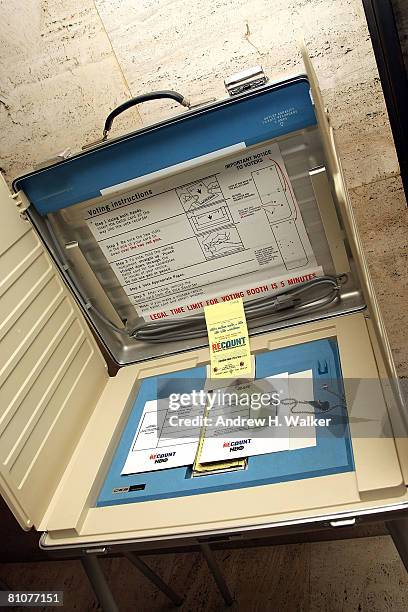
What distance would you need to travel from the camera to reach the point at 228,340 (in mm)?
1183

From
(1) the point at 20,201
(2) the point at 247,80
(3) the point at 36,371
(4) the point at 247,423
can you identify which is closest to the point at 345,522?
(4) the point at 247,423

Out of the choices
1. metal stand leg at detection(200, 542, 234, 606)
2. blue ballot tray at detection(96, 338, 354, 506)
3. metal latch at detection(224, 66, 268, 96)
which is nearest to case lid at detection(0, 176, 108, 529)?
blue ballot tray at detection(96, 338, 354, 506)

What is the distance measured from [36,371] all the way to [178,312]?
14.0 inches

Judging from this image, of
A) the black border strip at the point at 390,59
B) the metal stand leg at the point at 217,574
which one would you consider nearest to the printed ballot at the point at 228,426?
the black border strip at the point at 390,59

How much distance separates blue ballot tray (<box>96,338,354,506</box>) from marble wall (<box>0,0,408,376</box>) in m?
0.41

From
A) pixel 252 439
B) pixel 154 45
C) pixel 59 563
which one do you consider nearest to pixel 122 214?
pixel 154 45

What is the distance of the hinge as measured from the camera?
1.11 m

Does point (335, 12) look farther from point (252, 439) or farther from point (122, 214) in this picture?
point (252, 439)

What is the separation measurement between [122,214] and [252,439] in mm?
548

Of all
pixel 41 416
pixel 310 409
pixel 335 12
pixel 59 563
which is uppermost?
pixel 335 12

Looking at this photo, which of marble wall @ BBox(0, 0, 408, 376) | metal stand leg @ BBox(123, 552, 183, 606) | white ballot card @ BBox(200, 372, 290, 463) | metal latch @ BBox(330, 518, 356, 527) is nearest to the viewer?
metal latch @ BBox(330, 518, 356, 527)

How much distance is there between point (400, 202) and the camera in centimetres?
127

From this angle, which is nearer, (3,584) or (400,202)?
(400,202)

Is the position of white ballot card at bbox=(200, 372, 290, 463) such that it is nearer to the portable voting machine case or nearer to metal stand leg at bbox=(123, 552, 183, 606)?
the portable voting machine case
